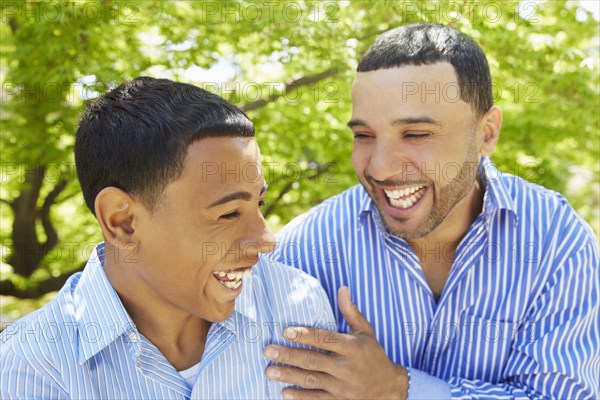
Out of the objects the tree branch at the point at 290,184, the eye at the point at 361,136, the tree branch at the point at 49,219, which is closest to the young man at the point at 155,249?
the eye at the point at 361,136

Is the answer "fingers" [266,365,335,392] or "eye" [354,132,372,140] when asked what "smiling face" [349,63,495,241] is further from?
"fingers" [266,365,335,392]

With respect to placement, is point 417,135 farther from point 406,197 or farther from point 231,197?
point 231,197

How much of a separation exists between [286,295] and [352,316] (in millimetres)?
303

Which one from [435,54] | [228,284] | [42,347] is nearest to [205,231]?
[228,284]

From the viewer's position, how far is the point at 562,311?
263 centimetres

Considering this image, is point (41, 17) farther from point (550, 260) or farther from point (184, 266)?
point (550, 260)

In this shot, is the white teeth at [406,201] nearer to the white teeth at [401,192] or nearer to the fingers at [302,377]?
the white teeth at [401,192]

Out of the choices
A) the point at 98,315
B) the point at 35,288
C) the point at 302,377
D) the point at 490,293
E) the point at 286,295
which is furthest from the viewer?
the point at 35,288

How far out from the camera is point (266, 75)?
474 cm

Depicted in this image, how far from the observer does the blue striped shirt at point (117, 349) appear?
1.89 m

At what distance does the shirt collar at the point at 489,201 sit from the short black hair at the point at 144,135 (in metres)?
0.88

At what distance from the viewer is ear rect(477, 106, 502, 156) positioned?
280 cm

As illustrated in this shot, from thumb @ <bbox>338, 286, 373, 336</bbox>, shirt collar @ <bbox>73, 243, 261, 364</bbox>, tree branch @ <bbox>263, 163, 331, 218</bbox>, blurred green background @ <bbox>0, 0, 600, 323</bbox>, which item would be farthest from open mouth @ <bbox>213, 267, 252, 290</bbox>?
tree branch @ <bbox>263, 163, 331, 218</bbox>

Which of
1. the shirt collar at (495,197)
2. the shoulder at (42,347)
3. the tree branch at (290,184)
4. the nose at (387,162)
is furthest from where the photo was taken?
the tree branch at (290,184)
